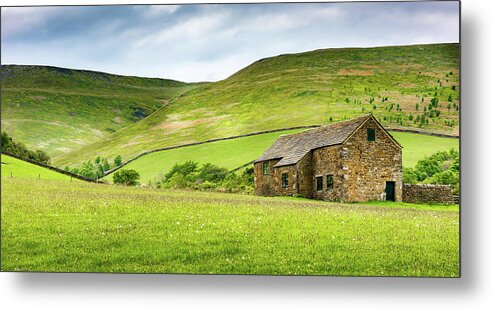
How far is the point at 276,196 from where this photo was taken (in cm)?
1220

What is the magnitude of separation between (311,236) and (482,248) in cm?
246

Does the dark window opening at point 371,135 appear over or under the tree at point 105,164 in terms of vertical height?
over

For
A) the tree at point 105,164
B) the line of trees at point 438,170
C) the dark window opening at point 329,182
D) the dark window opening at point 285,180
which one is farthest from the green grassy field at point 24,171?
the line of trees at point 438,170

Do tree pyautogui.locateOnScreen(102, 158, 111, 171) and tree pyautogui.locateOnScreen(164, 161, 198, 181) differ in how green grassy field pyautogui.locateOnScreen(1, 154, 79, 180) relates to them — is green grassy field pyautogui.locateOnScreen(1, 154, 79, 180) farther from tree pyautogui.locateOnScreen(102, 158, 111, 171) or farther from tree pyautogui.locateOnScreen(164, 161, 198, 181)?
tree pyautogui.locateOnScreen(164, 161, 198, 181)

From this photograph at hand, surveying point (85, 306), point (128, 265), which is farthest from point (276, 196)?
point (85, 306)

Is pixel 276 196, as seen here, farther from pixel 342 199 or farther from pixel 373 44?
pixel 373 44

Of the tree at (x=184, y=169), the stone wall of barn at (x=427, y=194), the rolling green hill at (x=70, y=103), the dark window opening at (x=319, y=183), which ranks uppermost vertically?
the rolling green hill at (x=70, y=103)

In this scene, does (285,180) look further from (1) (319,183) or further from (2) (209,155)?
(2) (209,155)

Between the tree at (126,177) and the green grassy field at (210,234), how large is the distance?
12 cm

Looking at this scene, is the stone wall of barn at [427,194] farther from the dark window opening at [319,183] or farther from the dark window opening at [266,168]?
the dark window opening at [266,168]

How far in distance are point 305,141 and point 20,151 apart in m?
4.65

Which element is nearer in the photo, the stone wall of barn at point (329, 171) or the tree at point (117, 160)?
the tree at point (117, 160)

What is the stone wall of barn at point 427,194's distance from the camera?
10812 mm

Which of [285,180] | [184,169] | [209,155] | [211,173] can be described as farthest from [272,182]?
[184,169]
